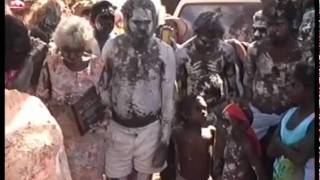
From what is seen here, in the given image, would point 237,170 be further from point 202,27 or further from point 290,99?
point 202,27

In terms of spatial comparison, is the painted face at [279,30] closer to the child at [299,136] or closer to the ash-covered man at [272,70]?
the ash-covered man at [272,70]

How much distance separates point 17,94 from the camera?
108 inches

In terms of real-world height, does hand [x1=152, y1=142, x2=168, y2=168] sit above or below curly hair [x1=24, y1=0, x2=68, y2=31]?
below

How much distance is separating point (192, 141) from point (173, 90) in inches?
15.5

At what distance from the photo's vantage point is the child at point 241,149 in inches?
190

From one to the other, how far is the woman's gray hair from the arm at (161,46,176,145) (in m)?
0.61

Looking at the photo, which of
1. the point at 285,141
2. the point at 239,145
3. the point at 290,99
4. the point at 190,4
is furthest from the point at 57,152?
the point at 190,4

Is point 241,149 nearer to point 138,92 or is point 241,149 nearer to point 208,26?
point 138,92

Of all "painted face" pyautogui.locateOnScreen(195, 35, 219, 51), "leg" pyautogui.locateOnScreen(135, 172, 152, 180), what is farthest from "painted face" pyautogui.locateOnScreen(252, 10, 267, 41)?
"leg" pyautogui.locateOnScreen(135, 172, 152, 180)

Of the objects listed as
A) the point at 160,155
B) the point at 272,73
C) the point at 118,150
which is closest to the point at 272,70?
the point at 272,73

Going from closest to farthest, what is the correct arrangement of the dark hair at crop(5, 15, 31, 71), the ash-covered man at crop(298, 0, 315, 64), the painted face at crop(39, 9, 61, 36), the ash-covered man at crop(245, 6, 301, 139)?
1. the dark hair at crop(5, 15, 31, 71)
2. the ash-covered man at crop(298, 0, 315, 64)
3. the ash-covered man at crop(245, 6, 301, 139)
4. the painted face at crop(39, 9, 61, 36)

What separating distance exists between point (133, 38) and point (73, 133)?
81 centimetres

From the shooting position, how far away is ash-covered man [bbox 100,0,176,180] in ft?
17.5

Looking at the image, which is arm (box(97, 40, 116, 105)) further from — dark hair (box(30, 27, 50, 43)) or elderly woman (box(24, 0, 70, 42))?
elderly woman (box(24, 0, 70, 42))
